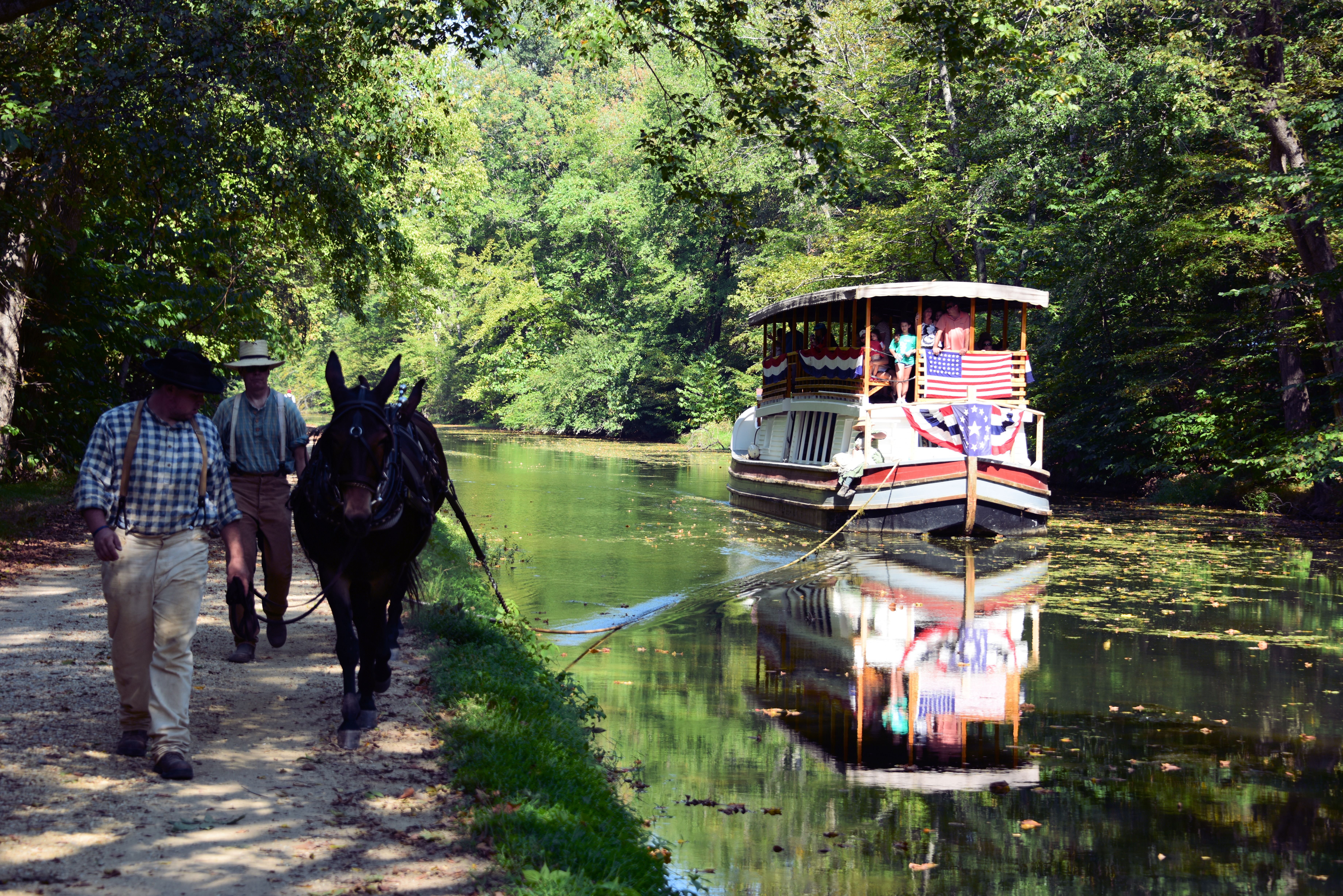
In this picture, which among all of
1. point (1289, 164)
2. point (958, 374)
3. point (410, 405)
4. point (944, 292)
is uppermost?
point (1289, 164)

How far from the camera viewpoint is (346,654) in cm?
656

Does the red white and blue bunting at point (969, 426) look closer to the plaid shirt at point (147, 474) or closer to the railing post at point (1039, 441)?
the railing post at point (1039, 441)

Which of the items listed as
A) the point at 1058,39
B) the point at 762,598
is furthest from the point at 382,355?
the point at 762,598

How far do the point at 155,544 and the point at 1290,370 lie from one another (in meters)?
26.0

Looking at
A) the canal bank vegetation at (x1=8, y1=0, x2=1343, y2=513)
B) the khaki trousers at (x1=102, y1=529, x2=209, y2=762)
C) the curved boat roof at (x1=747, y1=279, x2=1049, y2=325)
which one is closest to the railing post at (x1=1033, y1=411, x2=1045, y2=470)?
the curved boat roof at (x1=747, y1=279, x2=1049, y2=325)

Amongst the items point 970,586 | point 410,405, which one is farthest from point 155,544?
point 970,586

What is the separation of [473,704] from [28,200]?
869 cm

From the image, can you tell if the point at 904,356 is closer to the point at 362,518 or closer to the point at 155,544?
the point at 362,518

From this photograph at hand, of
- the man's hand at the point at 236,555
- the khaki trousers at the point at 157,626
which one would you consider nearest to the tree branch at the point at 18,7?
the man's hand at the point at 236,555

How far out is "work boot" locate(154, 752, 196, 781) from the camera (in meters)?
5.60

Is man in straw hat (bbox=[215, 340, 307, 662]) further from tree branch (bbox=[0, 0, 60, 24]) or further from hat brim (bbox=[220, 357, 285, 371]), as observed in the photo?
tree branch (bbox=[0, 0, 60, 24])

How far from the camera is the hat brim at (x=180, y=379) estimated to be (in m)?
5.76

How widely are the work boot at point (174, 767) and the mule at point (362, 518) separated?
927 millimetres

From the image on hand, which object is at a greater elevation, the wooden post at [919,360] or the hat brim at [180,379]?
the wooden post at [919,360]
